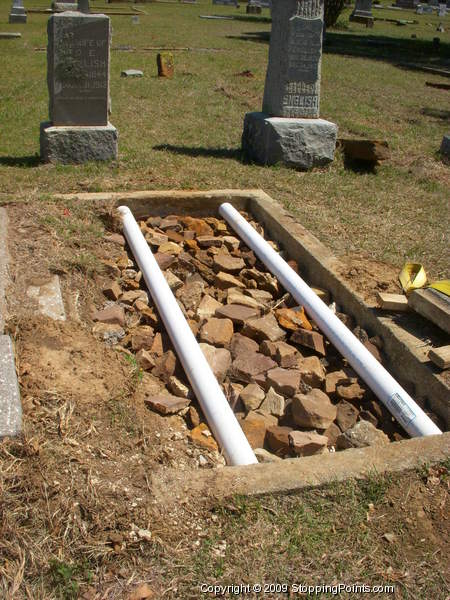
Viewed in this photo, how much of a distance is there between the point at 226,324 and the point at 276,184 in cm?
263

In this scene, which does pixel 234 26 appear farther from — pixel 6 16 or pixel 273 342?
pixel 273 342

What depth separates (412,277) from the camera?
14.4 feet

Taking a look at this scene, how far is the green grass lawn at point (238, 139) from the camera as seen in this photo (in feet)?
18.7

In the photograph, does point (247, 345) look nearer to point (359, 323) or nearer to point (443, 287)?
point (359, 323)

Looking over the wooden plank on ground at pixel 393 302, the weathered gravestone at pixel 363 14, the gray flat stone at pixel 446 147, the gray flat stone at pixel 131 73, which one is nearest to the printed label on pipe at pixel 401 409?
the wooden plank on ground at pixel 393 302

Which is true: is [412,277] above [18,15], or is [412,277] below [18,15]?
below

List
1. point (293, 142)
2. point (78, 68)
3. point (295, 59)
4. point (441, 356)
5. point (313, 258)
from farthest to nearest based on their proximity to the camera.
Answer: point (293, 142) < point (295, 59) < point (78, 68) < point (313, 258) < point (441, 356)

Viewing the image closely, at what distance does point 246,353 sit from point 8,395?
5.47 feet

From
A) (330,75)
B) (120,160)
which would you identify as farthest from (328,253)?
(330,75)

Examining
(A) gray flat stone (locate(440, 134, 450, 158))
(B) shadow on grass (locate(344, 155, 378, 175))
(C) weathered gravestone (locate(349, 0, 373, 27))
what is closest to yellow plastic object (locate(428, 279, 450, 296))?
(B) shadow on grass (locate(344, 155, 378, 175))

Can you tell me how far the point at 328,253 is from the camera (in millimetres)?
4891

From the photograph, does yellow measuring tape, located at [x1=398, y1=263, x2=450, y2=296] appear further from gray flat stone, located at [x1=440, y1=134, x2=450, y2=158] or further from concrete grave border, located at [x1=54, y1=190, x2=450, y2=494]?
gray flat stone, located at [x1=440, y1=134, x2=450, y2=158]

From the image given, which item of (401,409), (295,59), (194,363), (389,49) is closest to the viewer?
(401,409)

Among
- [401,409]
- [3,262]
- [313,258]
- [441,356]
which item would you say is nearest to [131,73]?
[313,258]
